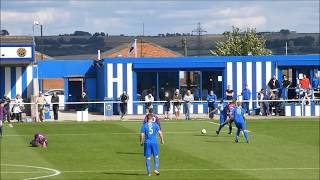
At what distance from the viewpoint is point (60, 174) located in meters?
21.3

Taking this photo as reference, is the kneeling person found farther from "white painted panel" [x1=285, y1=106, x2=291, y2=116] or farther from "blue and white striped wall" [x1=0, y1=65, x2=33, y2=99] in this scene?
"blue and white striped wall" [x1=0, y1=65, x2=33, y2=99]

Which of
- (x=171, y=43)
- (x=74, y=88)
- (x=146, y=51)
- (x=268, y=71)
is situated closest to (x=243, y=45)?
(x=146, y=51)

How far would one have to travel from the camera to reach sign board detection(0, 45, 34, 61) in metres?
47.7

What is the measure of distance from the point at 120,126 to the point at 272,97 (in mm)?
10744

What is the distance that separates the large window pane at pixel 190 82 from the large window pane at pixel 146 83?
1736mm

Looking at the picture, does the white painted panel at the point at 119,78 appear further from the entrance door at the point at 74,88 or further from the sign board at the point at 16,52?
the entrance door at the point at 74,88

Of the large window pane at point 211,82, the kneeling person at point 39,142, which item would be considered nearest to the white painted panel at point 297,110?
the large window pane at point 211,82

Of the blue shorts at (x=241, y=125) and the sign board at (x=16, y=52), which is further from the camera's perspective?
the sign board at (x=16, y=52)

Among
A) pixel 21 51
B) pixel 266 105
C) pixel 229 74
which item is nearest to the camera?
pixel 266 105

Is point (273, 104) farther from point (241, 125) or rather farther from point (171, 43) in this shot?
point (171, 43)

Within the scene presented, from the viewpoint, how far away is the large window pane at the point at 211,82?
50.4m

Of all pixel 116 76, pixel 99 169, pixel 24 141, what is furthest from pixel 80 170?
pixel 116 76

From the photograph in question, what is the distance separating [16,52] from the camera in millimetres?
47719

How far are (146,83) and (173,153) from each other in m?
23.9
